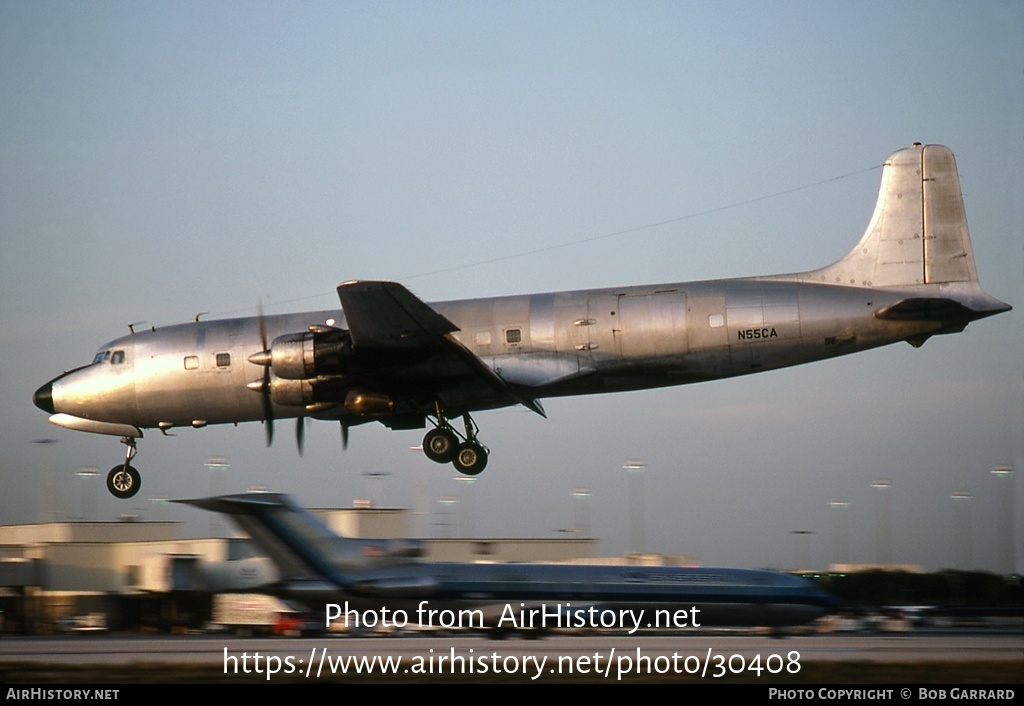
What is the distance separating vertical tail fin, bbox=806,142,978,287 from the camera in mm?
26156

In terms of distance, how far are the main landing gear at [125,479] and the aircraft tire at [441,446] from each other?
773 cm

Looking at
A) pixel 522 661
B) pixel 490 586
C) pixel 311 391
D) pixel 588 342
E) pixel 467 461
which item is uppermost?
pixel 588 342

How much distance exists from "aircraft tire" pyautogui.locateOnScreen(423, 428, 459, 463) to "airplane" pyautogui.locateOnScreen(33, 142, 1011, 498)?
32 millimetres

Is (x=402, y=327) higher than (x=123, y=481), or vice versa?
(x=402, y=327)

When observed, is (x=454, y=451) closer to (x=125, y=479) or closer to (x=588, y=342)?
(x=588, y=342)

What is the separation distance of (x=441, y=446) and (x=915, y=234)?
37.5ft

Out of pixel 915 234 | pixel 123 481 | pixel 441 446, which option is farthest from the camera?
pixel 123 481

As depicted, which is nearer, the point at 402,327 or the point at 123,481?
the point at 402,327

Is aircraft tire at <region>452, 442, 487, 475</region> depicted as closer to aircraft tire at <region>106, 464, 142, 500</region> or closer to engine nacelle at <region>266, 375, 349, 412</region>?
engine nacelle at <region>266, 375, 349, 412</region>

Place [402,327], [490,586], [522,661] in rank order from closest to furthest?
[522,661] < [490,586] < [402,327]

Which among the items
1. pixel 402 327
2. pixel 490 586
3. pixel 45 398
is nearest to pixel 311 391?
pixel 402 327

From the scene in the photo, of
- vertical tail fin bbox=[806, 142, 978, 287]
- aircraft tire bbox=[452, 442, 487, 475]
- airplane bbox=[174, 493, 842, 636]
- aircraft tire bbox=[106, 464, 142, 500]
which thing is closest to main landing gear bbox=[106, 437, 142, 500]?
aircraft tire bbox=[106, 464, 142, 500]

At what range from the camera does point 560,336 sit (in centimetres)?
2622
